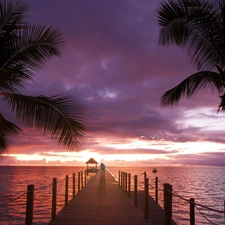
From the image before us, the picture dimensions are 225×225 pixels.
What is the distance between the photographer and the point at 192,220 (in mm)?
6992

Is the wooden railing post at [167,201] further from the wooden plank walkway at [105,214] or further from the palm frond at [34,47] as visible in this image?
the palm frond at [34,47]

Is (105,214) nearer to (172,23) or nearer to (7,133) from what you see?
(7,133)

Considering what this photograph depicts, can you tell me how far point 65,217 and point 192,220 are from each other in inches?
155

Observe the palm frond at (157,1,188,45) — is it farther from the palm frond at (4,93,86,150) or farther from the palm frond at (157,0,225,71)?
the palm frond at (4,93,86,150)

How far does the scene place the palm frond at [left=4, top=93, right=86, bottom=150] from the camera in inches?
281

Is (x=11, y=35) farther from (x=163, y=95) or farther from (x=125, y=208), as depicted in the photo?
(x=125, y=208)

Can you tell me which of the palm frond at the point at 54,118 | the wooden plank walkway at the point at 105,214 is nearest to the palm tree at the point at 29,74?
the palm frond at the point at 54,118

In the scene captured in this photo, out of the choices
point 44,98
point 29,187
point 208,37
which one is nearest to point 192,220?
point 29,187

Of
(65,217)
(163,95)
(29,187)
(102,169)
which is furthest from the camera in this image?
(102,169)

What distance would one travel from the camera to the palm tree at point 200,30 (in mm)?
8578

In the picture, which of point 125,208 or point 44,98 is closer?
point 44,98

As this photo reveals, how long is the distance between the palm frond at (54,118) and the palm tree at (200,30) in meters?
3.64

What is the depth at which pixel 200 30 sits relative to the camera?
8836mm

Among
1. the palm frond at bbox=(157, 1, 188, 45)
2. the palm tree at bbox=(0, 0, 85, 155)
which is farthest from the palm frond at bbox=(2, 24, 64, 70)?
the palm frond at bbox=(157, 1, 188, 45)
